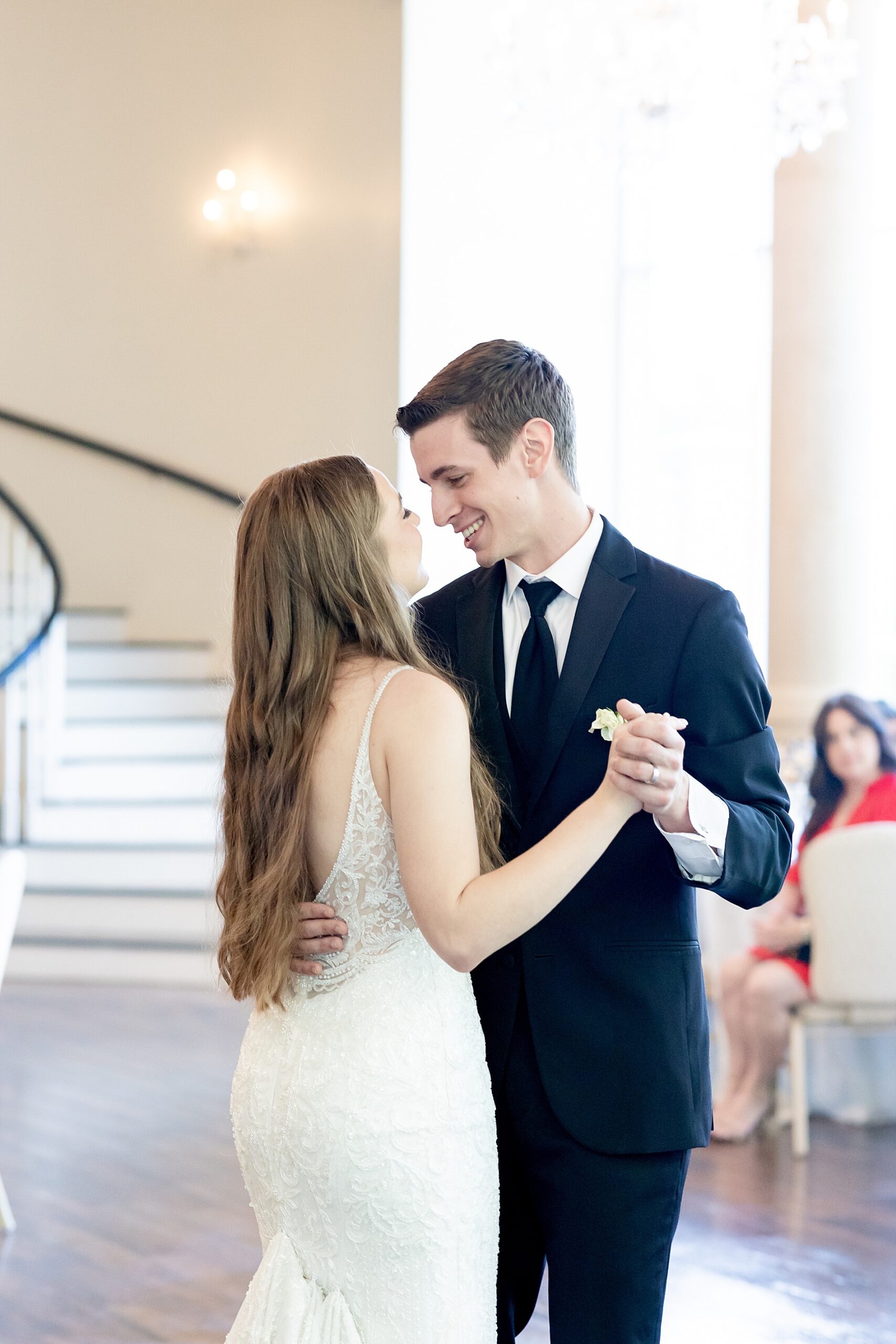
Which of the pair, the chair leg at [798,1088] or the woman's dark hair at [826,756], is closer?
the chair leg at [798,1088]

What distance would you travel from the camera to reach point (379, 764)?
1.56 m

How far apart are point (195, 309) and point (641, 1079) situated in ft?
24.4

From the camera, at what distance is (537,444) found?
6.06ft

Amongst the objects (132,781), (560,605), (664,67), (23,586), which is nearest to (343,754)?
(560,605)

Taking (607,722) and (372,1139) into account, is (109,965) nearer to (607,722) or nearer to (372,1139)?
(372,1139)

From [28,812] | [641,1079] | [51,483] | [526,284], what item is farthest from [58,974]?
[641,1079]

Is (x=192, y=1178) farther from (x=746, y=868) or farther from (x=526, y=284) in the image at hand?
(x=526, y=284)

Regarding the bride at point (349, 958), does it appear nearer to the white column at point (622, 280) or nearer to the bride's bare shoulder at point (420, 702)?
the bride's bare shoulder at point (420, 702)

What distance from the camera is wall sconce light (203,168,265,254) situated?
818cm

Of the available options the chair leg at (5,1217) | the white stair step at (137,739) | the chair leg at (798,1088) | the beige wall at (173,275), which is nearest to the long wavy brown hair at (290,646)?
the chair leg at (5,1217)

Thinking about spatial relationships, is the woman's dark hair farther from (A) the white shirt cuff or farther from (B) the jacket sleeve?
(A) the white shirt cuff

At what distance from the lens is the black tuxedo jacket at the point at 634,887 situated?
1.69m

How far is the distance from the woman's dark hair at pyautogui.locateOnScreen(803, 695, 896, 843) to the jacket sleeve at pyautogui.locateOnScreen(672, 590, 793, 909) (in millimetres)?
2930

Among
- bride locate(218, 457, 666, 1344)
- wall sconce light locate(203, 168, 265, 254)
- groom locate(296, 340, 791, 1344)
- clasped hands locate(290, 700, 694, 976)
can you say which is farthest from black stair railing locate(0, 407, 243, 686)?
clasped hands locate(290, 700, 694, 976)
